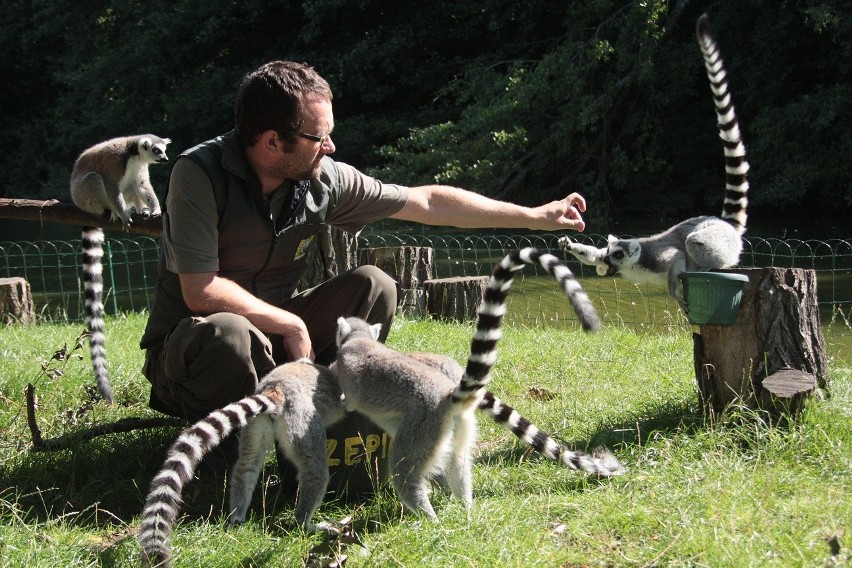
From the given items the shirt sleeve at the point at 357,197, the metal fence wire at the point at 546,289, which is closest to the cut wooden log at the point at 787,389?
the shirt sleeve at the point at 357,197

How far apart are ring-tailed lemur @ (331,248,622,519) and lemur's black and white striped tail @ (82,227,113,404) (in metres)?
1.75

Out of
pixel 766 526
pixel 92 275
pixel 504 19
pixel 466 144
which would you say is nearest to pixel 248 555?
pixel 766 526

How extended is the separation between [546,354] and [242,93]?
117 inches

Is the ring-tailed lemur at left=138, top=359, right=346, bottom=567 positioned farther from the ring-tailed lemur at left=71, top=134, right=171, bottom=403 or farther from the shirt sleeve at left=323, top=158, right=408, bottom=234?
the ring-tailed lemur at left=71, top=134, right=171, bottom=403

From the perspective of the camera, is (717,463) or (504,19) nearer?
(717,463)

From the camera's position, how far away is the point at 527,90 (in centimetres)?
1427

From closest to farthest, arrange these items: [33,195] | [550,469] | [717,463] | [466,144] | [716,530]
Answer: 1. [716,530]
2. [717,463]
3. [550,469]
4. [466,144]
5. [33,195]

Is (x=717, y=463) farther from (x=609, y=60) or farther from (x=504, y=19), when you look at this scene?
(x=504, y=19)

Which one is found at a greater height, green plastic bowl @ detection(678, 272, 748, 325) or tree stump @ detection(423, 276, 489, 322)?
green plastic bowl @ detection(678, 272, 748, 325)

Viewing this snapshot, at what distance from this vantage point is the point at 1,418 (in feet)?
14.2

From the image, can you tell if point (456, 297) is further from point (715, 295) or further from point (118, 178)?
point (715, 295)

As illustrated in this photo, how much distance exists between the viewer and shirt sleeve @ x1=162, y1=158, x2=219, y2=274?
3.32m

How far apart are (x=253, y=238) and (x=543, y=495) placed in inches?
63.1

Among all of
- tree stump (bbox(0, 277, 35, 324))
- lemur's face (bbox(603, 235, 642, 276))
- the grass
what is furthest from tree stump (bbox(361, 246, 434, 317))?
tree stump (bbox(0, 277, 35, 324))
